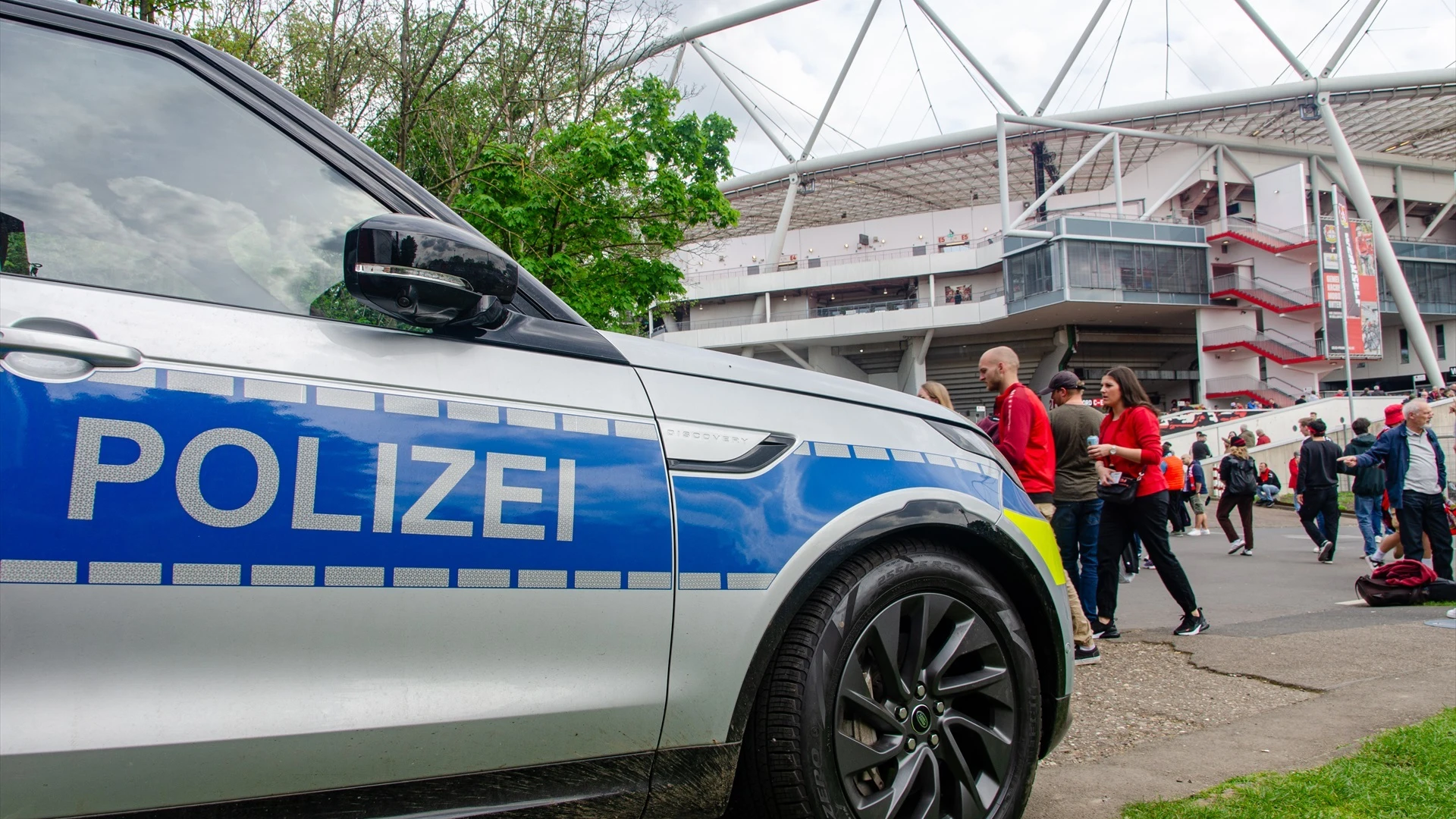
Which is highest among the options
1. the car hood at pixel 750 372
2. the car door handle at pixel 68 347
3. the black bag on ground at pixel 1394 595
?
the car hood at pixel 750 372

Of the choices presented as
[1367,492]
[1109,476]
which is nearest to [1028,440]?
[1109,476]

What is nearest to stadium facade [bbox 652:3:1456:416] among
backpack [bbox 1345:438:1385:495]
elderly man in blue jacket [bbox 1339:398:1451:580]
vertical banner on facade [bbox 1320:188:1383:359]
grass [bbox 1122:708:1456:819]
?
vertical banner on facade [bbox 1320:188:1383:359]

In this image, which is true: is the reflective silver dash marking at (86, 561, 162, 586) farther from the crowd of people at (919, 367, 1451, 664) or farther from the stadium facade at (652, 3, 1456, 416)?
the stadium facade at (652, 3, 1456, 416)

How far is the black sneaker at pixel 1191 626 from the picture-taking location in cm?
604

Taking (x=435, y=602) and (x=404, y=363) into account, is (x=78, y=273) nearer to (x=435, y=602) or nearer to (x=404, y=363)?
(x=404, y=363)

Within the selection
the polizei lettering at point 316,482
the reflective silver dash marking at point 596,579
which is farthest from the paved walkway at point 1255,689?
the polizei lettering at point 316,482

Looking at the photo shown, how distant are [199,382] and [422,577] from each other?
1.50 feet

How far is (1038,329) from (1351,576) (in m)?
53.2

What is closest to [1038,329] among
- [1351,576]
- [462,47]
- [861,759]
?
[1351,576]

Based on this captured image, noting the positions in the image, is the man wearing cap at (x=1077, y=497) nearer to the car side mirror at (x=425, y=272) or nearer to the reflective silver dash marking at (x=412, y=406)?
the car side mirror at (x=425, y=272)

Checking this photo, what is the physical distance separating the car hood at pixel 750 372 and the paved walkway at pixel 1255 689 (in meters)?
1.33

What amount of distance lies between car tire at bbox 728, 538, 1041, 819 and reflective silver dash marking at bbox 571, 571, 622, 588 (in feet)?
1.45

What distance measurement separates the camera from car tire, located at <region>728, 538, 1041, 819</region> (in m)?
1.97

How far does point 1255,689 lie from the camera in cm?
443
